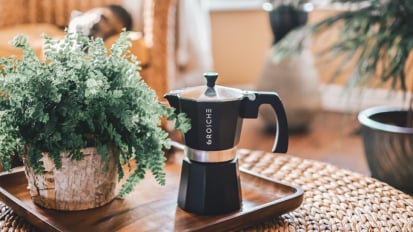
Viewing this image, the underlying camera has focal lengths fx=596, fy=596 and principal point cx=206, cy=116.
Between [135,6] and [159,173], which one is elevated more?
[135,6]

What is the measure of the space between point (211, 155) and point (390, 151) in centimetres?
67

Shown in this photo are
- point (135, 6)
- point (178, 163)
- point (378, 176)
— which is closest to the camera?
point (178, 163)

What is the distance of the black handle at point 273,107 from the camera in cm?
93

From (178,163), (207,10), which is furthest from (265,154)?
(207,10)

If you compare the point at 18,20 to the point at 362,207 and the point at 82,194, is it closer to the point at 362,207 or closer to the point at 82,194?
the point at 82,194

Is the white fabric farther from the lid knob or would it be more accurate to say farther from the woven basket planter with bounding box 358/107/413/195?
the lid knob

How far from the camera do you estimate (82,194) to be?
3.10 feet

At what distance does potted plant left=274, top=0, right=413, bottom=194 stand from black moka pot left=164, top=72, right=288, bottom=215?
22.1 inches

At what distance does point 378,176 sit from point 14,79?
0.96 m

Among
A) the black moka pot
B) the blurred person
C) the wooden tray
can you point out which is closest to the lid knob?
the black moka pot

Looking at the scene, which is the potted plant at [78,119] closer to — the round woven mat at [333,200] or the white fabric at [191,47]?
the round woven mat at [333,200]

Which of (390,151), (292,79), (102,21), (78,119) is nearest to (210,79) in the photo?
(78,119)

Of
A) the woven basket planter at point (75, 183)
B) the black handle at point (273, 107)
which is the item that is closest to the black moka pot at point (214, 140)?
the black handle at point (273, 107)

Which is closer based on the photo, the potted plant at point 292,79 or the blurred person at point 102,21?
the blurred person at point 102,21
